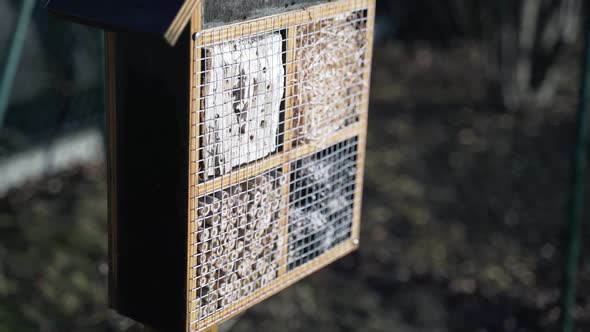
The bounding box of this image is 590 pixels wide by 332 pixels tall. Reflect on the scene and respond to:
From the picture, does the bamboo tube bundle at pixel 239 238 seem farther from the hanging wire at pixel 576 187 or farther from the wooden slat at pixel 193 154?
the hanging wire at pixel 576 187

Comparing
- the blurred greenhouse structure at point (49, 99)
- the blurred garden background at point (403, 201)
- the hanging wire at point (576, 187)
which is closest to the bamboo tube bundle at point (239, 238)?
the blurred garden background at point (403, 201)

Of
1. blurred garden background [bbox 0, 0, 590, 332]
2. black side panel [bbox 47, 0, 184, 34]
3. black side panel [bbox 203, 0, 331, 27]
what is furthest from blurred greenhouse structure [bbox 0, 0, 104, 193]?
black side panel [bbox 203, 0, 331, 27]

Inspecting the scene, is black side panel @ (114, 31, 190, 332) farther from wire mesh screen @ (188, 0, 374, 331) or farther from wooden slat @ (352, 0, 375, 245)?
wooden slat @ (352, 0, 375, 245)

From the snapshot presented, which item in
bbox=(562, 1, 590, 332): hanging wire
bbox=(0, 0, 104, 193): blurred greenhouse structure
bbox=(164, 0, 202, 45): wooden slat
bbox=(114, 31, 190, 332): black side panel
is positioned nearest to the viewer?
bbox=(164, 0, 202, 45): wooden slat

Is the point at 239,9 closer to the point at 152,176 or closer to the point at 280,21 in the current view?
the point at 280,21

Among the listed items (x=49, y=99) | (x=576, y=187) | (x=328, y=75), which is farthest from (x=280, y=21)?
(x=49, y=99)

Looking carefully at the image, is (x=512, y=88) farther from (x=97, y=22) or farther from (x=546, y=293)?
(x=97, y=22)
